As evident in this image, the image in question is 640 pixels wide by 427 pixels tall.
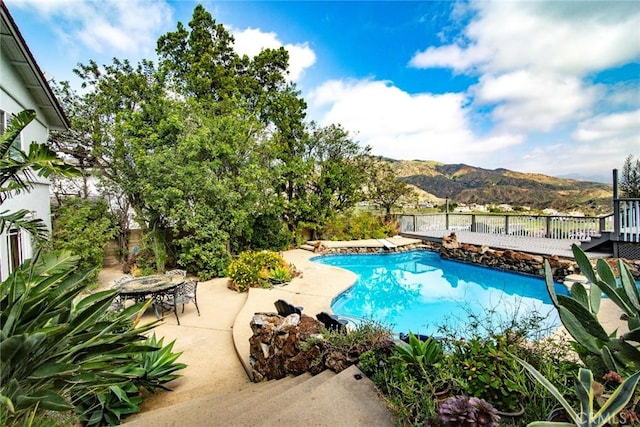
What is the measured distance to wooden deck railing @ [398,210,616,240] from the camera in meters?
11.3

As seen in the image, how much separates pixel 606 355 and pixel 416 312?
5.82 meters

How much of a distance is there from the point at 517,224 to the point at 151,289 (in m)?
15.6

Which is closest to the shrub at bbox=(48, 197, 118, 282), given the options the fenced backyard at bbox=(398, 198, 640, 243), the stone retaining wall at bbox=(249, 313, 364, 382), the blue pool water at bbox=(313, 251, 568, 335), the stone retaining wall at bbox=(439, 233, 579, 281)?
the stone retaining wall at bbox=(249, 313, 364, 382)

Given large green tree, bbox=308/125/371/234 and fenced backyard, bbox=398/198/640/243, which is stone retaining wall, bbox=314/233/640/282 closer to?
fenced backyard, bbox=398/198/640/243

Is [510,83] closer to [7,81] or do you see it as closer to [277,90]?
[277,90]

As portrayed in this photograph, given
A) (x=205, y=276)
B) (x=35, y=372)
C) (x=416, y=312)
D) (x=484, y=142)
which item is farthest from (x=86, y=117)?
(x=484, y=142)

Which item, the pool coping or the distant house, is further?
the distant house

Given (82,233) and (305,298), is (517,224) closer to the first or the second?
(305,298)

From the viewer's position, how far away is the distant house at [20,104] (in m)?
5.62

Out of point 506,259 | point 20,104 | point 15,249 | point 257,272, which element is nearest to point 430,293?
point 506,259

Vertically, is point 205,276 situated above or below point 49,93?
below

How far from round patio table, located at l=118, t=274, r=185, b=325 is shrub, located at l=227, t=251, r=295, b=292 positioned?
1.81 metres

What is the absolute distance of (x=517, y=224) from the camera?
14133 mm

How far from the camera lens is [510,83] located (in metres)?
9.94
